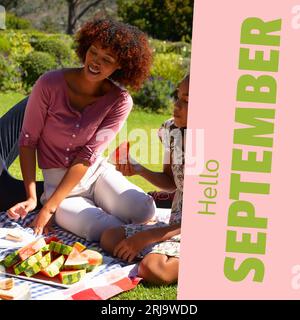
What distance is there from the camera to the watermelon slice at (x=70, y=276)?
2.93 meters

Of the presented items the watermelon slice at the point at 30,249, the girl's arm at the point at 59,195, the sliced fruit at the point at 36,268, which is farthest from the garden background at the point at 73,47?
the sliced fruit at the point at 36,268

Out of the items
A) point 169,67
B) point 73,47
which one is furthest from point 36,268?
point 169,67

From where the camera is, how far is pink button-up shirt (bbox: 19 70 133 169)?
3.53 m

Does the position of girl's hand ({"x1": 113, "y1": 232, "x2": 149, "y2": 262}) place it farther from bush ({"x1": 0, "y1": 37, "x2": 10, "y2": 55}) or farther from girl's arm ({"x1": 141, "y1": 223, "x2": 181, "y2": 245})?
bush ({"x1": 0, "y1": 37, "x2": 10, "y2": 55})

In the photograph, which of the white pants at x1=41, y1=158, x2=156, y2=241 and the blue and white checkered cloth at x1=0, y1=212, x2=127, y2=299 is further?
the white pants at x1=41, y1=158, x2=156, y2=241

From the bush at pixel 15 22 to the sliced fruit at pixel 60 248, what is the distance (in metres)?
8.15

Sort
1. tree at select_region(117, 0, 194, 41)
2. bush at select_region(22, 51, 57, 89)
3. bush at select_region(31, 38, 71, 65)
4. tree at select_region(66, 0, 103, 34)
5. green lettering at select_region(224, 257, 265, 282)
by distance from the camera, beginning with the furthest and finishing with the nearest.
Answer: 1. tree at select_region(117, 0, 194, 41)
2. bush at select_region(31, 38, 71, 65)
3. tree at select_region(66, 0, 103, 34)
4. bush at select_region(22, 51, 57, 89)
5. green lettering at select_region(224, 257, 265, 282)

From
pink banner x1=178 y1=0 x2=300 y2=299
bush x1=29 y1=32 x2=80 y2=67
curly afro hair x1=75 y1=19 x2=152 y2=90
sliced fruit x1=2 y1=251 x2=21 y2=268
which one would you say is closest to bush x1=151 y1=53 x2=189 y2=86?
bush x1=29 y1=32 x2=80 y2=67

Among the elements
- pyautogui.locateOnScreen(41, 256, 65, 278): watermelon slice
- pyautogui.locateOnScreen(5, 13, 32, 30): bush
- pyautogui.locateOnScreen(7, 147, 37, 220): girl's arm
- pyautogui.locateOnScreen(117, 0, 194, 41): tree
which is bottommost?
pyautogui.locateOnScreen(41, 256, 65, 278): watermelon slice

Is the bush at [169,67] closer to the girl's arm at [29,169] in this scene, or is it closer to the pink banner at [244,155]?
the girl's arm at [29,169]

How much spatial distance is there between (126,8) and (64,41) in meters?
1.62

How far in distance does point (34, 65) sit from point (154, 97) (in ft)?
6.54

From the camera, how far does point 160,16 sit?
12.1 metres

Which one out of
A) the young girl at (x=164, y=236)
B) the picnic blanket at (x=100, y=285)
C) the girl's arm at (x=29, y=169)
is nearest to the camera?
the picnic blanket at (x=100, y=285)
